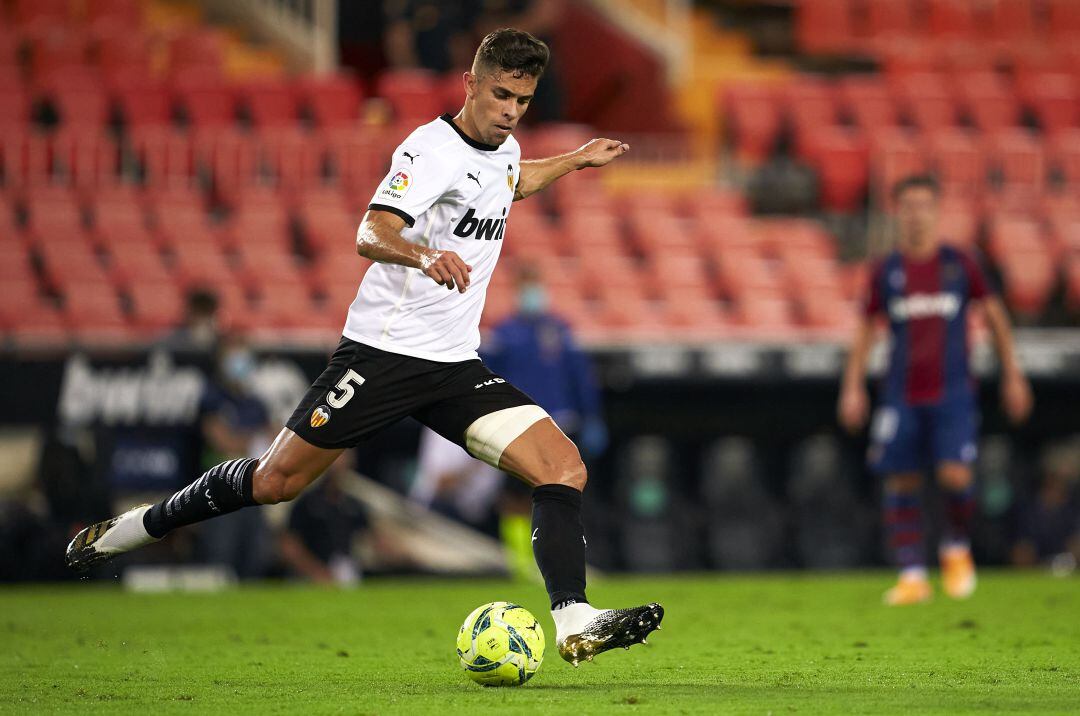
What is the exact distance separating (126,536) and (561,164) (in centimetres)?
226

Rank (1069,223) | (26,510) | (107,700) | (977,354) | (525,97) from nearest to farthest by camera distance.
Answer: (107,700)
(525,97)
(26,510)
(977,354)
(1069,223)

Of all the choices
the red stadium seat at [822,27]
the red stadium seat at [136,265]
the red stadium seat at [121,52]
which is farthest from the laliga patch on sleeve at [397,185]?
the red stadium seat at [822,27]

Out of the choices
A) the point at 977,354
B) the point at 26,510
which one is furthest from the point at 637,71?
the point at 26,510

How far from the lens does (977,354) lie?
12.8 m

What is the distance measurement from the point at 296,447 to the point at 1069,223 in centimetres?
1162

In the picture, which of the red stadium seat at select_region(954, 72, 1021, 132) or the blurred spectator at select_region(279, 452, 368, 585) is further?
the red stadium seat at select_region(954, 72, 1021, 132)

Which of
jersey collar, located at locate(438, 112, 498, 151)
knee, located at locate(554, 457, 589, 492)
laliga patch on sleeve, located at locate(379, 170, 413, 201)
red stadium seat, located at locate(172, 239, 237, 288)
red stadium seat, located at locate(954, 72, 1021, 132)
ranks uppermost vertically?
jersey collar, located at locate(438, 112, 498, 151)

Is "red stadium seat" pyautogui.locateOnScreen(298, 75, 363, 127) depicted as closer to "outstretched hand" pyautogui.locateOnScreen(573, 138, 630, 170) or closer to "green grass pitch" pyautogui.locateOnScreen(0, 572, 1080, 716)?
"green grass pitch" pyautogui.locateOnScreen(0, 572, 1080, 716)

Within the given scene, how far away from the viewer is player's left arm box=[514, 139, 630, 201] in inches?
240

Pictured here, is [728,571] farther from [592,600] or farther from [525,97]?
[525,97]

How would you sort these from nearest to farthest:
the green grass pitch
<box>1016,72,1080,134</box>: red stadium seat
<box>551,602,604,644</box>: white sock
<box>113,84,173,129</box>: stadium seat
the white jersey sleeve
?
the green grass pitch < <box>551,602,604,644</box>: white sock < the white jersey sleeve < <box>113,84,173,129</box>: stadium seat < <box>1016,72,1080,134</box>: red stadium seat

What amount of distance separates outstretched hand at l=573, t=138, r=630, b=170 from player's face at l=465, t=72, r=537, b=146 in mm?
495

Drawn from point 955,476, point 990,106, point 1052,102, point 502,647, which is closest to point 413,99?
point 990,106

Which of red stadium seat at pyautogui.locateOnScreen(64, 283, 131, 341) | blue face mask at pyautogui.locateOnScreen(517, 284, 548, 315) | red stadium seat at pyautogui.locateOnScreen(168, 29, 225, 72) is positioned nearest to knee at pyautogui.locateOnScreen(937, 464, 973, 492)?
blue face mask at pyautogui.locateOnScreen(517, 284, 548, 315)
